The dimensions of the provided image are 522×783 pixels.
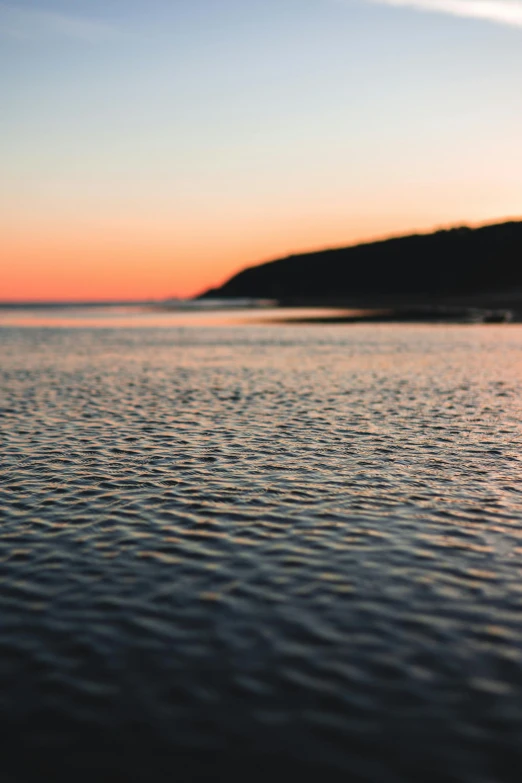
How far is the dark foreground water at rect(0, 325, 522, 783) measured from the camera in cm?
998

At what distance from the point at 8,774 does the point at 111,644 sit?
3489 mm

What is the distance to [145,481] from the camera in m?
23.7

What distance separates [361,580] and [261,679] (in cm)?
459

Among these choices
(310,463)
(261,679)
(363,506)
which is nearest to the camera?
(261,679)

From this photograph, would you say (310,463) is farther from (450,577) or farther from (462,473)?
(450,577)

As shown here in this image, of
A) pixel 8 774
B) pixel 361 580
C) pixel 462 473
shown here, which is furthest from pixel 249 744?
pixel 462 473

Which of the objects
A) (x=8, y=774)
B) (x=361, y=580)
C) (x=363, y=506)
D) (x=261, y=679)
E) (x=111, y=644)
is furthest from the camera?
(x=363, y=506)

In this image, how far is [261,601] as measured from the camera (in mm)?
14555

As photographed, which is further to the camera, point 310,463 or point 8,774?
point 310,463

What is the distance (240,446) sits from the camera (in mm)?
29391

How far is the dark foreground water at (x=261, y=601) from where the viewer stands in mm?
9984

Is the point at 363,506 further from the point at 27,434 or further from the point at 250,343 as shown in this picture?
the point at 250,343

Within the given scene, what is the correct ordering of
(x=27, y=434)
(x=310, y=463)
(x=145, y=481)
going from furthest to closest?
1. (x=27, y=434)
2. (x=310, y=463)
3. (x=145, y=481)

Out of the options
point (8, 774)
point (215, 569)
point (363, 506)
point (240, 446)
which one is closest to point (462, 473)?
point (363, 506)
